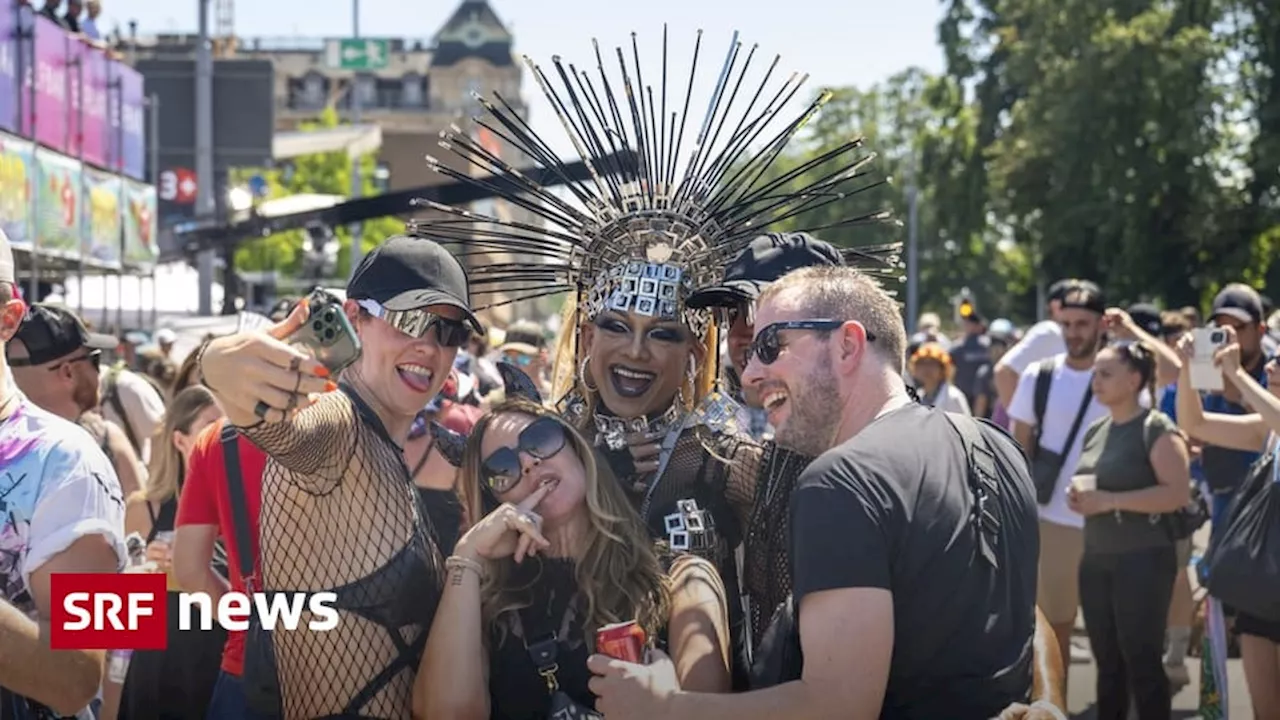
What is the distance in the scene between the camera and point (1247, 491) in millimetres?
7059

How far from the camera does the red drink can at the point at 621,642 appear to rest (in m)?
3.67

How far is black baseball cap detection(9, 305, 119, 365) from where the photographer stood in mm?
5777

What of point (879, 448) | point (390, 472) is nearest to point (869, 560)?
point (879, 448)

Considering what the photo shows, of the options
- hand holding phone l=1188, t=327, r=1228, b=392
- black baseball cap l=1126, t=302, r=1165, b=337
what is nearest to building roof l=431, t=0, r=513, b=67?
black baseball cap l=1126, t=302, r=1165, b=337

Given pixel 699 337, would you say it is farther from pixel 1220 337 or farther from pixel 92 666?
pixel 1220 337

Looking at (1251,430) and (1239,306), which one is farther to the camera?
(1239,306)

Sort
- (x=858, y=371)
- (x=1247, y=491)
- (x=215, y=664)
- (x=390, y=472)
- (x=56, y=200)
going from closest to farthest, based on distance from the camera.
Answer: (x=858, y=371), (x=390, y=472), (x=215, y=664), (x=1247, y=491), (x=56, y=200)

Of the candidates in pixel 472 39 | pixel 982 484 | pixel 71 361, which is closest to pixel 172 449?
pixel 71 361

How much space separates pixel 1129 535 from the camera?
821 cm

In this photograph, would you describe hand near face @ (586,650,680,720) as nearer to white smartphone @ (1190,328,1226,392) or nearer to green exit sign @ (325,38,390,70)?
white smartphone @ (1190,328,1226,392)

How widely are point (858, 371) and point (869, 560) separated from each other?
0.48m

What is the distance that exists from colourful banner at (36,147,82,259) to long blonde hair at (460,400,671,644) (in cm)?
1189

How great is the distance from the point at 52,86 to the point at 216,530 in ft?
42.8

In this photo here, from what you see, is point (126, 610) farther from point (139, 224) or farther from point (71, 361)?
point (139, 224)
